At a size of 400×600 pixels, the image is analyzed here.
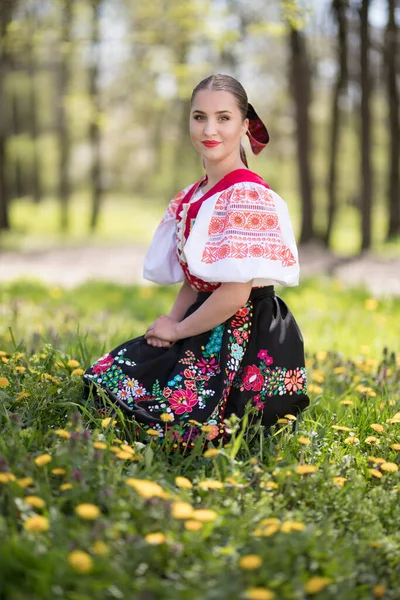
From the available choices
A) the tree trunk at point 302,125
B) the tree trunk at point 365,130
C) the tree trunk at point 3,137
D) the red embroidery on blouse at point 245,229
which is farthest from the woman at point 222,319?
the tree trunk at point 3,137

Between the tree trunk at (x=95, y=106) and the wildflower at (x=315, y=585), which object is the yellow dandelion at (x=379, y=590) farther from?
the tree trunk at (x=95, y=106)

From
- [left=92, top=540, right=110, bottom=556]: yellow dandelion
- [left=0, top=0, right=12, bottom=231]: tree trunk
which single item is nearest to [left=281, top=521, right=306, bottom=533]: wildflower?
[left=92, top=540, right=110, bottom=556]: yellow dandelion

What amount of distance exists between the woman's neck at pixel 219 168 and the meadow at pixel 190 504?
3.46ft

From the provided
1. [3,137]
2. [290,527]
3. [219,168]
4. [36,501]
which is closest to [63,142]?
[3,137]

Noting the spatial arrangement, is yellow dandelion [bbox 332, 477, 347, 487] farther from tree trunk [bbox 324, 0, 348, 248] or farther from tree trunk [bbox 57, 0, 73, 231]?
tree trunk [bbox 57, 0, 73, 231]

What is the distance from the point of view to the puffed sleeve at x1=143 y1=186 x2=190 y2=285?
10.6 feet

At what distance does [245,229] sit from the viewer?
2.69 m

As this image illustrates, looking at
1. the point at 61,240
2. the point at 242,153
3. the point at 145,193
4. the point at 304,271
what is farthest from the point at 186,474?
the point at 145,193

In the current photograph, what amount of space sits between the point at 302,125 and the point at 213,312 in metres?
10.9

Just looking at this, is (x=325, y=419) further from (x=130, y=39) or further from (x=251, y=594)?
(x=130, y=39)

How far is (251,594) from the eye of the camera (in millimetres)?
1603

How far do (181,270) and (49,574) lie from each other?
5.79 feet

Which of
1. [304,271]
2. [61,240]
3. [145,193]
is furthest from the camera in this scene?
[145,193]

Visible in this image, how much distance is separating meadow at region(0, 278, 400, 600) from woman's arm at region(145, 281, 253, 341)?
422mm
